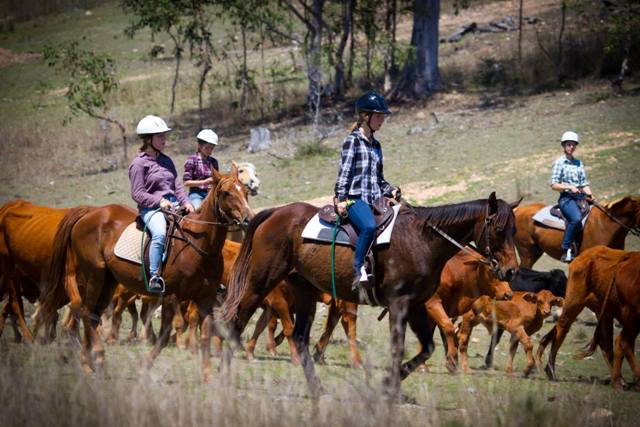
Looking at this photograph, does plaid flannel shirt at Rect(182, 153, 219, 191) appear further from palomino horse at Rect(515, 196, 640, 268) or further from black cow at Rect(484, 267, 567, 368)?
palomino horse at Rect(515, 196, 640, 268)

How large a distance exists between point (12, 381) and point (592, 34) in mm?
35809

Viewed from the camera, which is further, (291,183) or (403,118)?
(403,118)

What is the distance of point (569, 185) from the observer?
15938 mm

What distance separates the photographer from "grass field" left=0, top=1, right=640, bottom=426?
23.2ft

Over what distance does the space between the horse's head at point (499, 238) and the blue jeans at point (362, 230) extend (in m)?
1.16

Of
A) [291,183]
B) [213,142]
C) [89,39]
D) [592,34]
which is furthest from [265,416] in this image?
[89,39]

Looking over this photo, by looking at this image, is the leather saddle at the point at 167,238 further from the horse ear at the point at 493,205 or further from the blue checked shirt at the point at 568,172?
the blue checked shirt at the point at 568,172

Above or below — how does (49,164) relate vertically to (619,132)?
below

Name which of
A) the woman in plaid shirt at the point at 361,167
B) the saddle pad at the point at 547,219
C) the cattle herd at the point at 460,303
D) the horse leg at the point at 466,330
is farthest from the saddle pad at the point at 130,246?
the saddle pad at the point at 547,219

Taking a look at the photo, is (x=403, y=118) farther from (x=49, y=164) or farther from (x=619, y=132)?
(x=49, y=164)

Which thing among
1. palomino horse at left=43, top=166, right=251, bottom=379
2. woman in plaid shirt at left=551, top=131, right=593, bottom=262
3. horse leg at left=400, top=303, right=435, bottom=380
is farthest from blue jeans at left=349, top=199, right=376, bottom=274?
woman in plaid shirt at left=551, top=131, right=593, bottom=262

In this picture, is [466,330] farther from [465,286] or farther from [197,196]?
[197,196]

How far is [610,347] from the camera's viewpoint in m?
12.0

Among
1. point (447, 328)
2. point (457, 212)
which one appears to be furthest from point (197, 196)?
point (457, 212)
